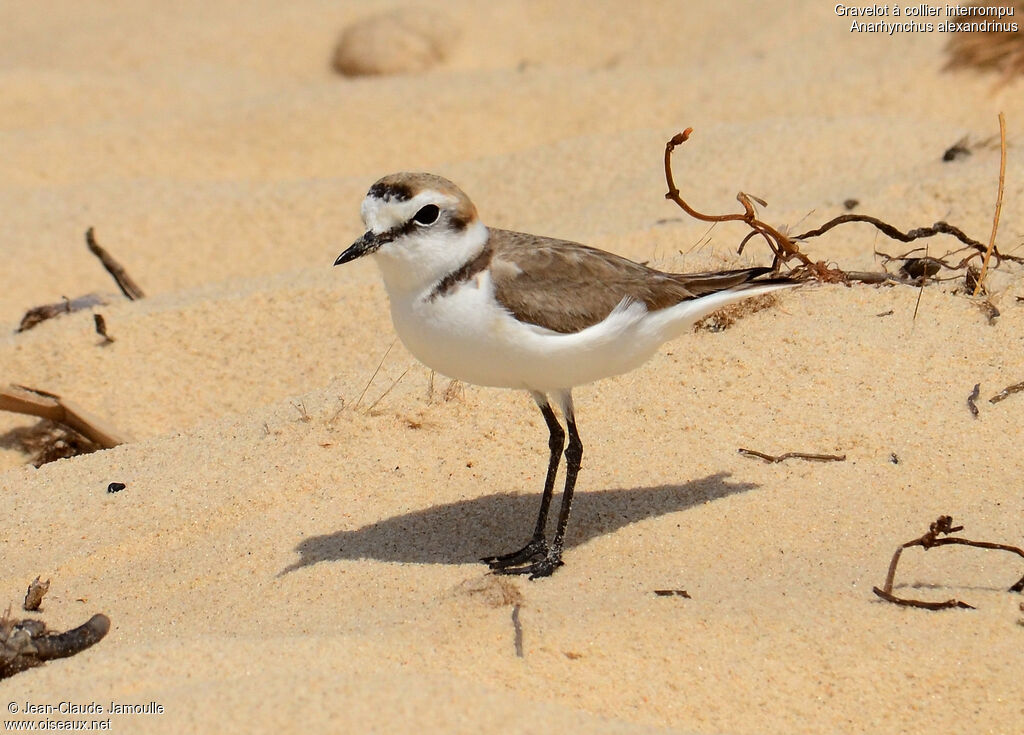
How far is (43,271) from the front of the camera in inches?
315

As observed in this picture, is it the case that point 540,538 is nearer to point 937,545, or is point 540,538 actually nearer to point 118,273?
point 937,545

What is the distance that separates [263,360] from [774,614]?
12.1 feet

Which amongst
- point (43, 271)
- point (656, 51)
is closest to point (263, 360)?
point (43, 271)

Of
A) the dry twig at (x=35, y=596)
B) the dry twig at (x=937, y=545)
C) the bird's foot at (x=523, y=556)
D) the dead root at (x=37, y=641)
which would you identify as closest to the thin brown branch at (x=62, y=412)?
the dry twig at (x=35, y=596)

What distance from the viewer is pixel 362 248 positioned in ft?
12.3

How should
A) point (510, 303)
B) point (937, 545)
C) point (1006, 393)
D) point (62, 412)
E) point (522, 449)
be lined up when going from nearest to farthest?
1. point (937, 545)
2. point (510, 303)
3. point (1006, 393)
4. point (522, 449)
5. point (62, 412)

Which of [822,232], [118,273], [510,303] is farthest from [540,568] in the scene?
[118,273]

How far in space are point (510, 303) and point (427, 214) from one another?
15.3 inches

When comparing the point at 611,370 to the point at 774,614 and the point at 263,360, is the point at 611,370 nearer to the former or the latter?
the point at 774,614

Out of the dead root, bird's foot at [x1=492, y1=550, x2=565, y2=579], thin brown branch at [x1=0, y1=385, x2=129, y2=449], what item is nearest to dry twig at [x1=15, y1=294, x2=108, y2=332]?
thin brown branch at [x1=0, y1=385, x2=129, y2=449]

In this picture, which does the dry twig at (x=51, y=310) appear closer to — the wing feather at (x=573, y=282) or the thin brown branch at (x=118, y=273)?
the thin brown branch at (x=118, y=273)

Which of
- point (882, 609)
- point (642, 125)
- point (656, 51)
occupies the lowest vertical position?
point (882, 609)

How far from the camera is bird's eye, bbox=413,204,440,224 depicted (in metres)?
3.80

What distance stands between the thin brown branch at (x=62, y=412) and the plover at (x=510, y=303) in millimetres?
2431
